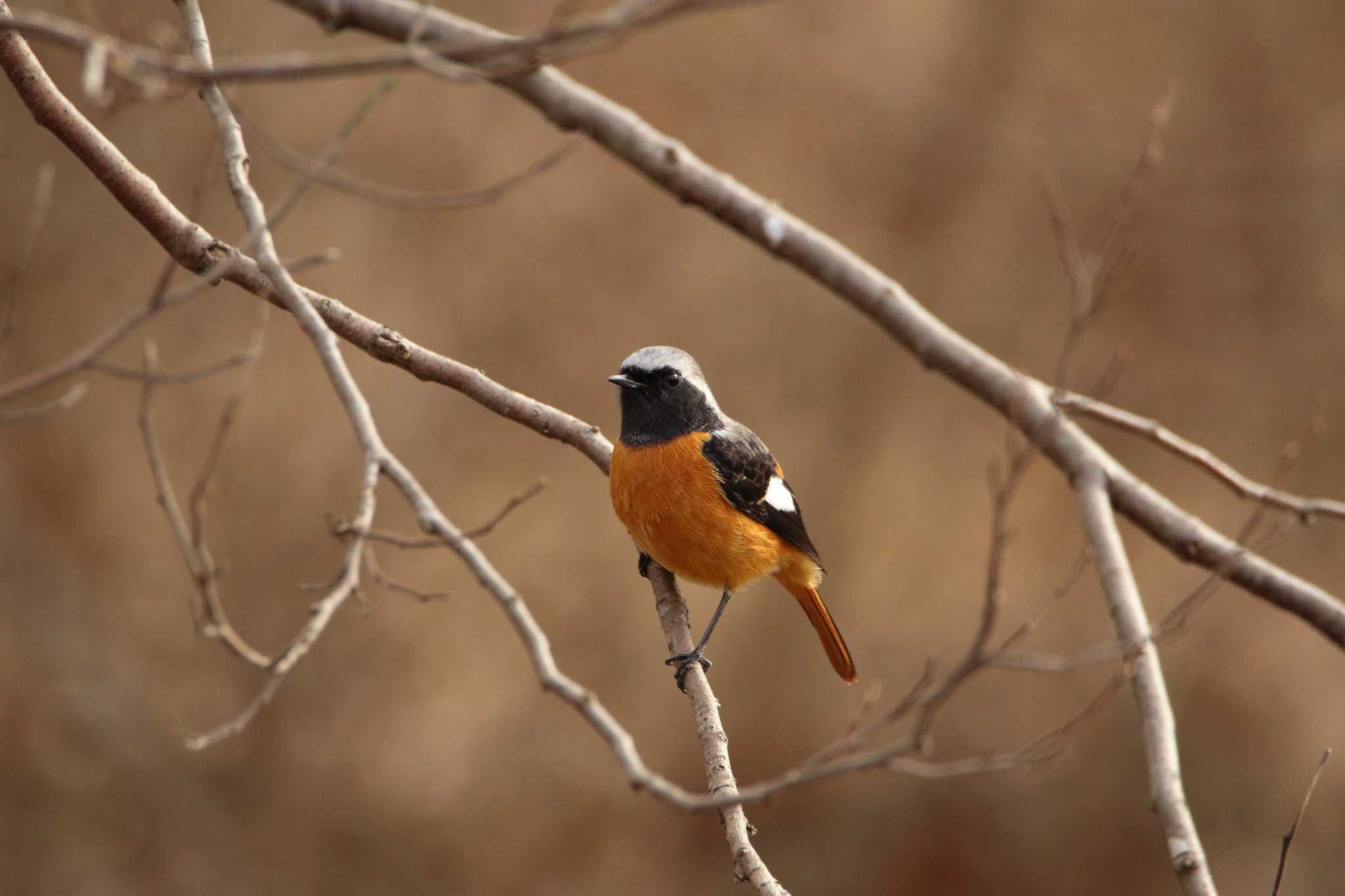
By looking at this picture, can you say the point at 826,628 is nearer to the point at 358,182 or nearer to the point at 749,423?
the point at 358,182

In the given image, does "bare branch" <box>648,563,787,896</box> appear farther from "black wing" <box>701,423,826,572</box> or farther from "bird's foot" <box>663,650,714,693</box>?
"black wing" <box>701,423,826,572</box>

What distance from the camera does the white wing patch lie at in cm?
488

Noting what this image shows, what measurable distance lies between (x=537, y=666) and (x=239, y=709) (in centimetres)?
714

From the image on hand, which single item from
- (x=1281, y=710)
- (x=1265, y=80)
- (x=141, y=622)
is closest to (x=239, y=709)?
(x=141, y=622)

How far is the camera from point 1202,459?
3090 millimetres

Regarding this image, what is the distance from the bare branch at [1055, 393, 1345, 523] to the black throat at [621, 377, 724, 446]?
1.93 meters

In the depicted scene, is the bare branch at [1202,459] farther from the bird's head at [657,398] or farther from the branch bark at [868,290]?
the bird's head at [657,398]

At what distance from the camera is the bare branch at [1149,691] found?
2.27 m

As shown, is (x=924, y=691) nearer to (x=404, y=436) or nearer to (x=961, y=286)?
(x=404, y=436)

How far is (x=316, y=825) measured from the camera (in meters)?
8.39

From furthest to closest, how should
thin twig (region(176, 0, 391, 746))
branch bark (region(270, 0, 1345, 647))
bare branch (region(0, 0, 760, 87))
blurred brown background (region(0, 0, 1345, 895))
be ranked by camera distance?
blurred brown background (region(0, 0, 1345, 895)) < branch bark (region(270, 0, 1345, 647)) < thin twig (region(176, 0, 391, 746)) < bare branch (region(0, 0, 760, 87))

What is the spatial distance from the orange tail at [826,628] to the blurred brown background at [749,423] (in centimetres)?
346

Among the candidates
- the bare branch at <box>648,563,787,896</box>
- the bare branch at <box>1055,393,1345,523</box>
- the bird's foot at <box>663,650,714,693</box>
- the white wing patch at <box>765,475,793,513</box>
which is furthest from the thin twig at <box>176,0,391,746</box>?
the white wing patch at <box>765,475,793,513</box>

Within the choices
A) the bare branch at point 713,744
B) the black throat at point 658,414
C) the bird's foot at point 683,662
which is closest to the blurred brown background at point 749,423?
the black throat at point 658,414
